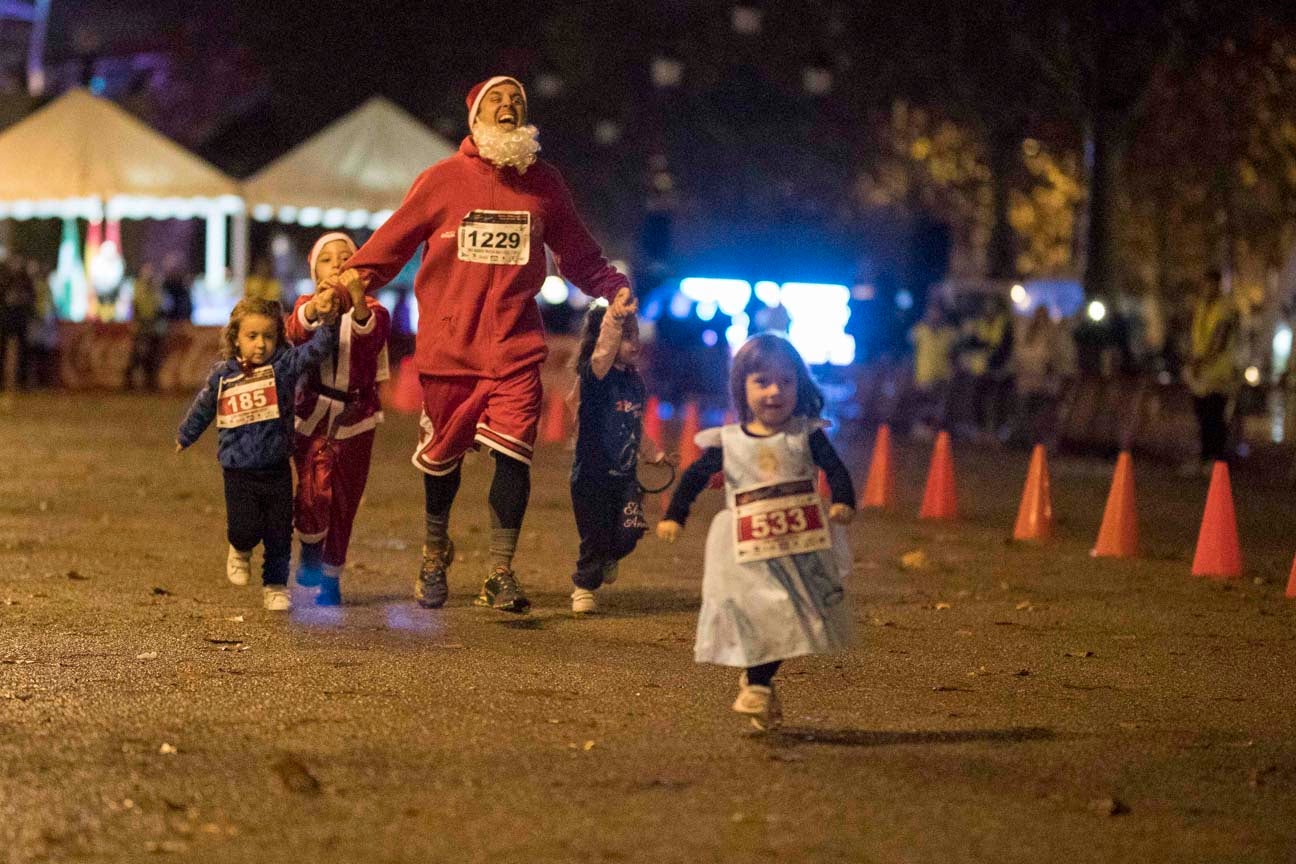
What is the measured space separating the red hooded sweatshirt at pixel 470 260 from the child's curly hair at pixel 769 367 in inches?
93.1

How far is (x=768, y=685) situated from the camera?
6.49 meters

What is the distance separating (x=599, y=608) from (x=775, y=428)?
3.06 metres

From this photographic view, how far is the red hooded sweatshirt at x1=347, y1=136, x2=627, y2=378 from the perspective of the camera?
350 inches

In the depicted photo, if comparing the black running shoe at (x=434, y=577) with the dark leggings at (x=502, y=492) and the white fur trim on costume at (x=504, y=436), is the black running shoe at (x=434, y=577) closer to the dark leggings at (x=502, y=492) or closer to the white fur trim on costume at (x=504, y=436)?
the dark leggings at (x=502, y=492)

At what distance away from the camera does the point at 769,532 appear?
646 centimetres

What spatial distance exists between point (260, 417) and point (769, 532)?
3178 mm

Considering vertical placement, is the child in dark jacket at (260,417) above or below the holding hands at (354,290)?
below

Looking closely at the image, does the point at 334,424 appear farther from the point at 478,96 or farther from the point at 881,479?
the point at 881,479

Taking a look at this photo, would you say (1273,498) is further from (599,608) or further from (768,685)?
(768,685)

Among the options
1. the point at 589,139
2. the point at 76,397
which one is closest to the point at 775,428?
the point at 76,397

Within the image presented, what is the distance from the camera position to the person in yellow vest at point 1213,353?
19.0 meters

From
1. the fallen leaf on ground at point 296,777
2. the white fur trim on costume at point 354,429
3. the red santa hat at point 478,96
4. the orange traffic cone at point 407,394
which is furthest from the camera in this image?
the orange traffic cone at point 407,394

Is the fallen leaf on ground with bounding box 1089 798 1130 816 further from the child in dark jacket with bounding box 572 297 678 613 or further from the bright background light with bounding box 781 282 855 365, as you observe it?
the bright background light with bounding box 781 282 855 365

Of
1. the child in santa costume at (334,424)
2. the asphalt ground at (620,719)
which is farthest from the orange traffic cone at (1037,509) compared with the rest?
the child in santa costume at (334,424)
